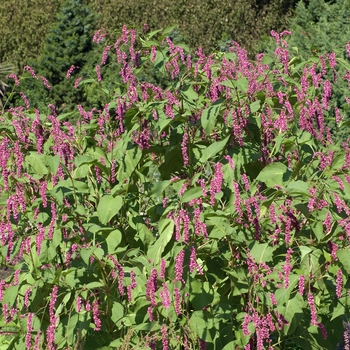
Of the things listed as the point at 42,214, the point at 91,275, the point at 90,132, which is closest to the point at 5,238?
the point at 42,214

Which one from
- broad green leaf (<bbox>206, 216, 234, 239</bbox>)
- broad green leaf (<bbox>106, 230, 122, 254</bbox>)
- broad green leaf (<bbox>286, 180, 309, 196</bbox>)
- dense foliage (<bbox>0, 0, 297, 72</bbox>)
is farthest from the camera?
dense foliage (<bbox>0, 0, 297, 72</bbox>)

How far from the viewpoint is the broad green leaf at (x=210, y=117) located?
361 centimetres

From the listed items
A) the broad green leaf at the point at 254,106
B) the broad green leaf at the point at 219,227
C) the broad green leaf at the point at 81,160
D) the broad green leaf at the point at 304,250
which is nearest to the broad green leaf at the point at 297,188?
the broad green leaf at the point at 304,250

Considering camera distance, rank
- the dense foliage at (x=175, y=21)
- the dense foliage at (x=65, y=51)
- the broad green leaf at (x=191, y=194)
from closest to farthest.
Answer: the broad green leaf at (x=191, y=194)
the dense foliage at (x=65, y=51)
the dense foliage at (x=175, y=21)

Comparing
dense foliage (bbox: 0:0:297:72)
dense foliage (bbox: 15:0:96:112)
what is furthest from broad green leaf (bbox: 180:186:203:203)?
dense foliage (bbox: 0:0:297:72)

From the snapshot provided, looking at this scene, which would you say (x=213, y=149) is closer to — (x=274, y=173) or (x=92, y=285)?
(x=274, y=173)

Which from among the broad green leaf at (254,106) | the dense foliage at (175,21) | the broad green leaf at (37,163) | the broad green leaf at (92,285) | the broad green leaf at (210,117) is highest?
the broad green leaf at (254,106)

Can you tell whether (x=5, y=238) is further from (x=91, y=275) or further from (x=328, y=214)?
(x=328, y=214)

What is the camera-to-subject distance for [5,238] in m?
3.91

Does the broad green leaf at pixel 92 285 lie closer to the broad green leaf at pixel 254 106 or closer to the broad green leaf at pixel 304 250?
the broad green leaf at pixel 304 250

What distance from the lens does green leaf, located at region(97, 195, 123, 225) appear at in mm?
3750

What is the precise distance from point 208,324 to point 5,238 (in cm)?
112

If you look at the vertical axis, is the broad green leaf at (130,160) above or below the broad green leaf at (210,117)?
below

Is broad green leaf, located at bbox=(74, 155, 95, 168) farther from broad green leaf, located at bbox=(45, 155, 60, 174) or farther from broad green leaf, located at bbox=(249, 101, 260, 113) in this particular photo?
broad green leaf, located at bbox=(249, 101, 260, 113)
